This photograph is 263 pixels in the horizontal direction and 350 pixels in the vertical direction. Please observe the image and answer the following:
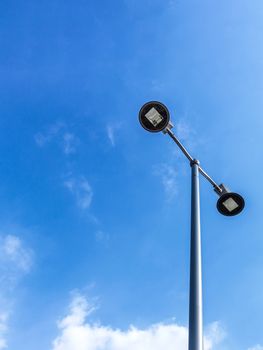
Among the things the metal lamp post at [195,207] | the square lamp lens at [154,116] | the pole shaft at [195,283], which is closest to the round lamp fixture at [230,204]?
the metal lamp post at [195,207]

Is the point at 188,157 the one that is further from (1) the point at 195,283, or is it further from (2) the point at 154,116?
(1) the point at 195,283

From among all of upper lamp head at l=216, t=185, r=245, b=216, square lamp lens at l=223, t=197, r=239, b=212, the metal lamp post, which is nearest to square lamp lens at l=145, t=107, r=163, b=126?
the metal lamp post

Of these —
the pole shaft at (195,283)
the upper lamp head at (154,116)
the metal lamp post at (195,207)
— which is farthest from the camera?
the upper lamp head at (154,116)

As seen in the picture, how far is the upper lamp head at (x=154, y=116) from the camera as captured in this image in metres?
7.02

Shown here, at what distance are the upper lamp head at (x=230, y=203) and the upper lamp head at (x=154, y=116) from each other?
1897 mm

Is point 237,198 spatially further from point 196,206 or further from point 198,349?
point 198,349

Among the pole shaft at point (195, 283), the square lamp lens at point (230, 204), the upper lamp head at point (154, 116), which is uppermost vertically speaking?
the upper lamp head at point (154, 116)

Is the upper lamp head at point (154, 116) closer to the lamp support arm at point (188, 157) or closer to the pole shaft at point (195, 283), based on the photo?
the lamp support arm at point (188, 157)

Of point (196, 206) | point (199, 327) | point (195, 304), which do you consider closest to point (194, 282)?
point (195, 304)

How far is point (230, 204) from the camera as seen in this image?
6727mm

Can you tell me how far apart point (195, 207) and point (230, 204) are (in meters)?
1.66

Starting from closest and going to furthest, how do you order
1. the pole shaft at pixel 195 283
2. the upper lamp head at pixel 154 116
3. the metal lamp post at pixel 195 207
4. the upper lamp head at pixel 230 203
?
the pole shaft at pixel 195 283 → the metal lamp post at pixel 195 207 → the upper lamp head at pixel 230 203 → the upper lamp head at pixel 154 116

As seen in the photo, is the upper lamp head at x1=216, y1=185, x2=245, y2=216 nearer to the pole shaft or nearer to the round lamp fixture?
the round lamp fixture

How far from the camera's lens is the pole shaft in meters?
3.78
